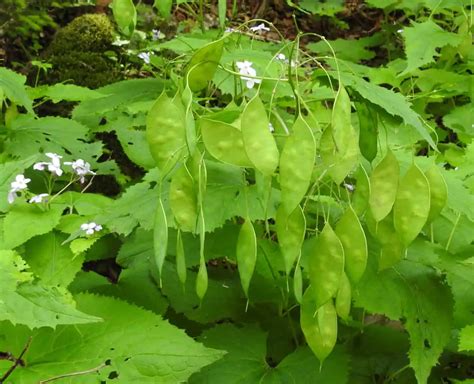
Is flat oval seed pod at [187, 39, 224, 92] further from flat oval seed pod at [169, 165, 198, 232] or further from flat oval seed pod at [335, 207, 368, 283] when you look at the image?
flat oval seed pod at [335, 207, 368, 283]

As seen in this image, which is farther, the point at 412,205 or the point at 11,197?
the point at 11,197

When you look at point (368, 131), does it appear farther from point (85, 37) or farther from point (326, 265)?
point (85, 37)

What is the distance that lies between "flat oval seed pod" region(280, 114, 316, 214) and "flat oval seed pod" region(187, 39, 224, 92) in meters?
0.19

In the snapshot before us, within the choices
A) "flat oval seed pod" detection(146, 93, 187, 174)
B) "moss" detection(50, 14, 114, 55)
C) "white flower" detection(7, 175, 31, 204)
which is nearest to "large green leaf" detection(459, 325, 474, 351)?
"flat oval seed pod" detection(146, 93, 187, 174)

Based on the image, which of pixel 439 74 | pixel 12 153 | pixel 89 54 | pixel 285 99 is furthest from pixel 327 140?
pixel 89 54

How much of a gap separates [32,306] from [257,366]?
51cm

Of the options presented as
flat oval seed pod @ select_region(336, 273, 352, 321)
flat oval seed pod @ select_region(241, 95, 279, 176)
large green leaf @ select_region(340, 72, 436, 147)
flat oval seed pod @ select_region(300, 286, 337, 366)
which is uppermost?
flat oval seed pod @ select_region(241, 95, 279, 176)

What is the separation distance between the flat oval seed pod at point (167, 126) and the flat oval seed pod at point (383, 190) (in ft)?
0.94

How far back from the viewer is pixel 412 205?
1.01m

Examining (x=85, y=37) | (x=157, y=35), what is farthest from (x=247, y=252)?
(x=85, y=37)

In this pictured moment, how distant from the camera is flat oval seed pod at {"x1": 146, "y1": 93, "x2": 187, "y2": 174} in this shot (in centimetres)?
97

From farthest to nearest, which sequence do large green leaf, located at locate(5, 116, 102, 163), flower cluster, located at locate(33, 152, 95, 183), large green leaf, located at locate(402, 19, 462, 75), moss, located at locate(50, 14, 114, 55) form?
moss, located at locate(50, 14, 114, 55), large green leaf, located at locate(402, 19, 462, 75), large green leaf, located at locate(5, 116, 102, 163), flower cluster, located at locate(33, 152, 95, 183)

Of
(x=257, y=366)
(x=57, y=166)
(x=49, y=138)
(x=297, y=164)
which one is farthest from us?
(x=49, y=138)

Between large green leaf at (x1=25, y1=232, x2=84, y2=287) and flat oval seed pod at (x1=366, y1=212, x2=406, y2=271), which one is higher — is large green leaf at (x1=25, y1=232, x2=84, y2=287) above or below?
below
